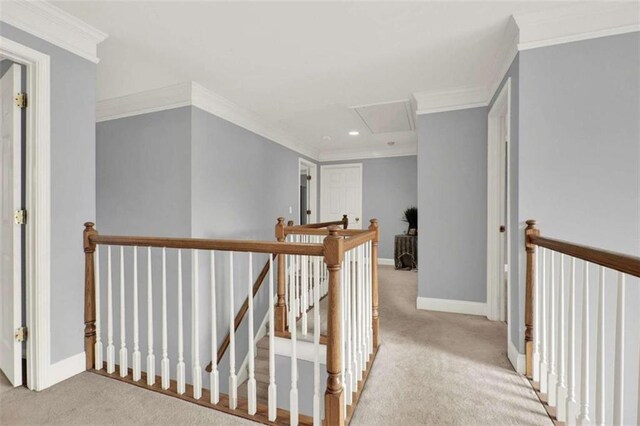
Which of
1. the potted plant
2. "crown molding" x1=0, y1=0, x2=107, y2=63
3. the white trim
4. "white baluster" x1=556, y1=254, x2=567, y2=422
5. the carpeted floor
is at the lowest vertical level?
the white trim

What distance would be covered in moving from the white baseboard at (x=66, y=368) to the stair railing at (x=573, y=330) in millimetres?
2734

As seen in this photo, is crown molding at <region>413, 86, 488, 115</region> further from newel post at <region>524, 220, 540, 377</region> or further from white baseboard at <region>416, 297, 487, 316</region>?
white baseboard at <region>416, 297, 487, 316</region>

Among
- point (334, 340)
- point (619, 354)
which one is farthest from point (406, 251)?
point (619, 354)

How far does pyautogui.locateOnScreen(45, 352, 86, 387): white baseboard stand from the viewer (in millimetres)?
1853

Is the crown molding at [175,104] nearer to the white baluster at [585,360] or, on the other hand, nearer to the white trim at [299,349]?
Result: the white trim at [299,349]

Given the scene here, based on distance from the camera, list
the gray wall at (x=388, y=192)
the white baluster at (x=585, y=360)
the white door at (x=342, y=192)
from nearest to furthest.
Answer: the white baluster at (x=585, y=360), the gray wall at (x=388, y=192), the white door at (x=342, y=192)

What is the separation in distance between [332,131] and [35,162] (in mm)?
3694

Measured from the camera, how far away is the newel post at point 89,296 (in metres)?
2.03

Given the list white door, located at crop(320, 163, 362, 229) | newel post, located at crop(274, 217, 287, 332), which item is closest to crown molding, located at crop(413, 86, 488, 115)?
newel post, located at crop(274, 217, 287, 332)

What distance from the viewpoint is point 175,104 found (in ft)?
10.6

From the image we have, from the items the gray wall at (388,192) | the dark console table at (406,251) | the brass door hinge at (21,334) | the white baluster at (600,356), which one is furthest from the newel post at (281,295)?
the gray wall at (388,192)

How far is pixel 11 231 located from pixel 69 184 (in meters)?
0.42

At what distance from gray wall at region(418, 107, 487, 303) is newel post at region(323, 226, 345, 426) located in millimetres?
2145

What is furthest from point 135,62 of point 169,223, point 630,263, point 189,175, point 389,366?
point 630,263
